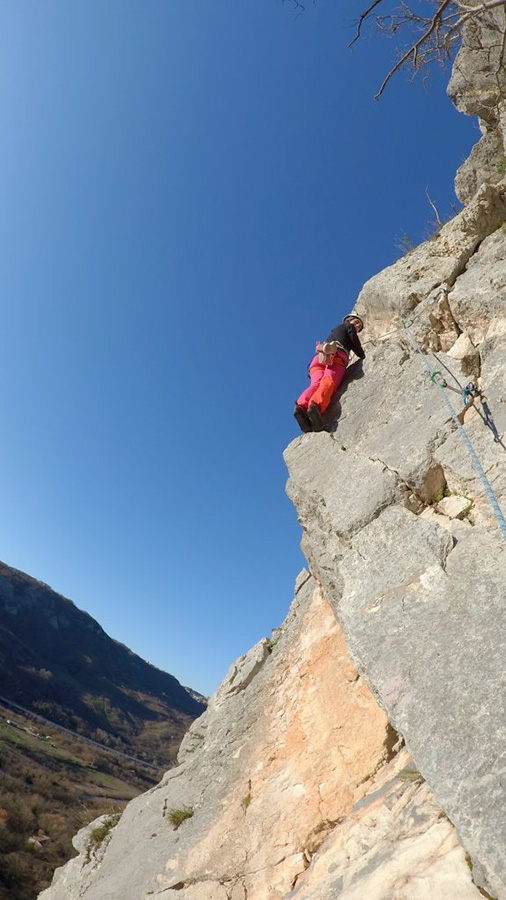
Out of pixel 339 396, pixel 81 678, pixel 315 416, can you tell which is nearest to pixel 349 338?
pixel 339 396

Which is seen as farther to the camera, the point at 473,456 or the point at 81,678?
the point at 81,678

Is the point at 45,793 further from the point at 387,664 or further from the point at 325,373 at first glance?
the point at 387,664

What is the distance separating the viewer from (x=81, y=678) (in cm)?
8819

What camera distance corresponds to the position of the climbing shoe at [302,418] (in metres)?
8.52

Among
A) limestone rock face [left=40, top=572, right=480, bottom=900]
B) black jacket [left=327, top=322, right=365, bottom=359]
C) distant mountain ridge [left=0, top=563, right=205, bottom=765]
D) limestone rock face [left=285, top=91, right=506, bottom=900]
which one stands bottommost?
distant mountain ridge [left=0, top=563, right=205, bottom=765]

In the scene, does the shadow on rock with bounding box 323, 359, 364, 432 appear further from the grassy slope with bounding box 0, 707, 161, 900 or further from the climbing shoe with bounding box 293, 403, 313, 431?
the grassy slope with bounding box 0, 707, 161, 900

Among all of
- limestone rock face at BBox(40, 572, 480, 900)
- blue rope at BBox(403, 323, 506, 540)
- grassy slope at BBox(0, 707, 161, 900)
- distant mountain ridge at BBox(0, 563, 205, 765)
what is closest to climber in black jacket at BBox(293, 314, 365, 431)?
blue rope at BBox(403, 323, 506, 540)

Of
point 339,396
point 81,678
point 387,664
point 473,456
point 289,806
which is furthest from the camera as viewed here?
point 81,678

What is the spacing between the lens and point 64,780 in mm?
41125

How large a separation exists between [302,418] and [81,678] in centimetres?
9698

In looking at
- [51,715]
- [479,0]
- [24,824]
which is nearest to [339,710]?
[479,0]

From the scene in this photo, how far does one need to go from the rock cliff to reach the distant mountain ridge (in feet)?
229

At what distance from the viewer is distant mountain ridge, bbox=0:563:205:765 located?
69562 millimetres

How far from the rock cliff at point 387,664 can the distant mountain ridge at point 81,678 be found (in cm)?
6972
